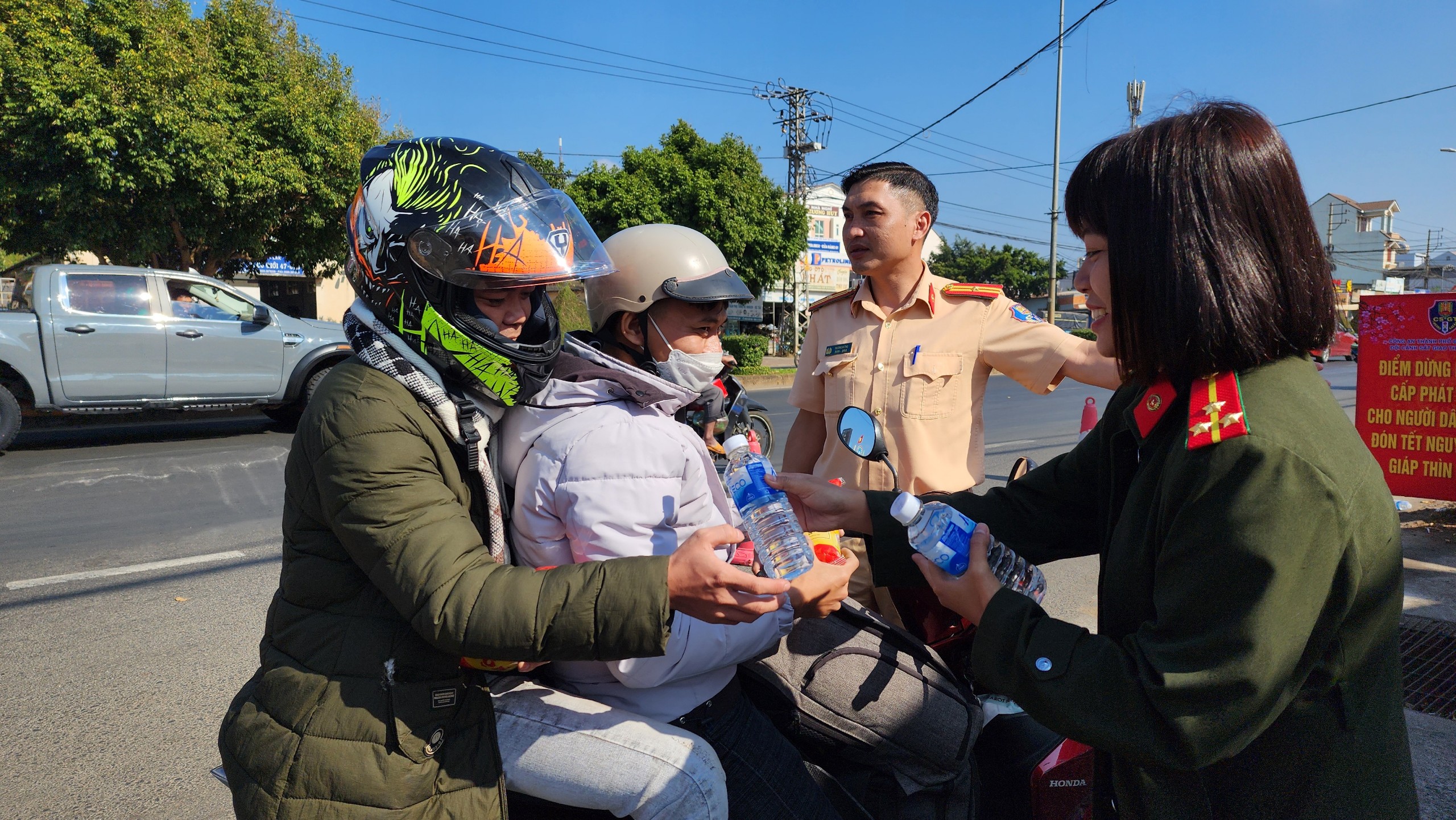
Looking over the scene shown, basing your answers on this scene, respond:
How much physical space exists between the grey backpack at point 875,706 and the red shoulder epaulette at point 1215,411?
2.88 ft

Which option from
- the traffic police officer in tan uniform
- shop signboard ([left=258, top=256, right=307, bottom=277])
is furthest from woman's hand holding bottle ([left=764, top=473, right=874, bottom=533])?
shop signboard ([left=258, top=256, right=307, bottom=277])

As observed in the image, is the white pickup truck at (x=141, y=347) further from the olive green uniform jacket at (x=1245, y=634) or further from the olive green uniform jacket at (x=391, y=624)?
the olive green uniform jacket at (x=1245, y=634)

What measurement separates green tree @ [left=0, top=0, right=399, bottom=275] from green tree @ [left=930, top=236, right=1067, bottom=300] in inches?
1985

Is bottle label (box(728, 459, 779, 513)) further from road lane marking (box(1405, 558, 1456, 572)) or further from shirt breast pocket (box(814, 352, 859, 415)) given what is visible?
road lane marking (box(1405, 558, 1456, 572))

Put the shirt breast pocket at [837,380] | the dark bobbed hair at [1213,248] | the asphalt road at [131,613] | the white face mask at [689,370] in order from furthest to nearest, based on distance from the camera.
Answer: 1. the shirt breast pocket at [837,380]
2. the asphalt road at [131,613]
3. the white face mask at [689,370]
4. the dark bobbed hair at [1213,248]

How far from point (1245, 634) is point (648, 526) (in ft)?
3.22

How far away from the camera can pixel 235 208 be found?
1479cm

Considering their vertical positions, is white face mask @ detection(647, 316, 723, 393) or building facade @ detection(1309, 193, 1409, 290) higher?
building facade @ detection(1309, 193, 1409, 290)

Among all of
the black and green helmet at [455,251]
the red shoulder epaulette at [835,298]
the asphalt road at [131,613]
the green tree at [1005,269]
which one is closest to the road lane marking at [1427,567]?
the asphalt road at [131,613]

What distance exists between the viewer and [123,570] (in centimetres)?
539

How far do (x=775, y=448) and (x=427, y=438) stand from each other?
30.9 feet

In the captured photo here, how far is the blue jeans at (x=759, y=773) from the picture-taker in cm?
171

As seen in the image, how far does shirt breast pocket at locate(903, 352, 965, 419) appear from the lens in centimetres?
321

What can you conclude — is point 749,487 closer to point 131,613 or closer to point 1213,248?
point 1213,248
